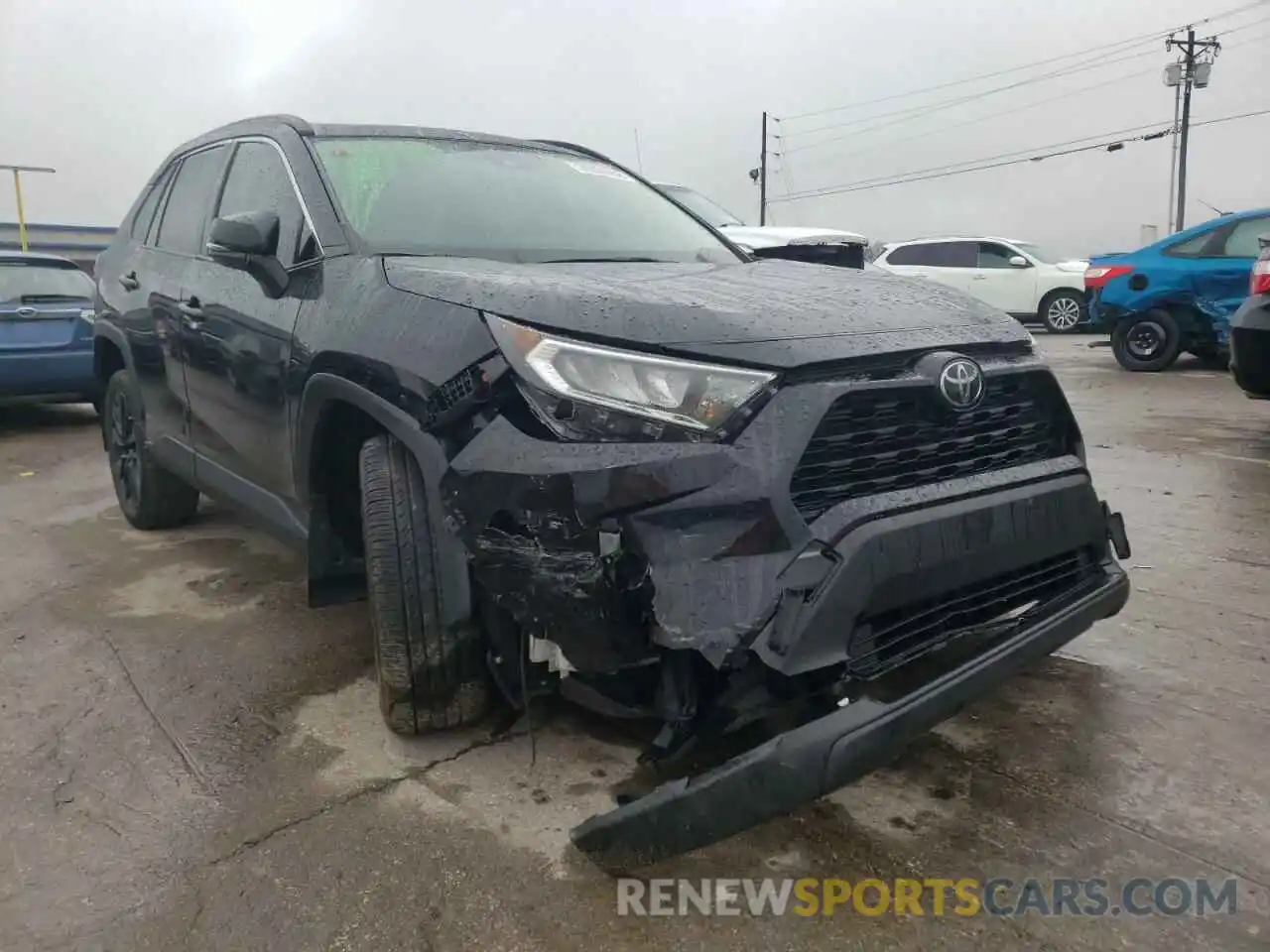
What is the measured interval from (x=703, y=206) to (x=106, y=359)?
6000mm

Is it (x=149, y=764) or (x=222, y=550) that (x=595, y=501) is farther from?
(x=222, y=550)

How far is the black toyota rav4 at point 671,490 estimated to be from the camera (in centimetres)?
191

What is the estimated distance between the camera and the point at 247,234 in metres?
2.87

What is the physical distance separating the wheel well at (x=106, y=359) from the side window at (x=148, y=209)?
53cm

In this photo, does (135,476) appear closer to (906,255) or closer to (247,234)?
(247,234)

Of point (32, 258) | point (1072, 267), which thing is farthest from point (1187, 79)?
point (32, 258)

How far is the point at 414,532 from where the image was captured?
7.77 ft

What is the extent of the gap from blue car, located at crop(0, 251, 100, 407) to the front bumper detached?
22.9ft

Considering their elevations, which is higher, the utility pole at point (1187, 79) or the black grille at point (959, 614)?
the utility pole at point (1187, 79)

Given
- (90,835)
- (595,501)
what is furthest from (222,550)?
(595,501)

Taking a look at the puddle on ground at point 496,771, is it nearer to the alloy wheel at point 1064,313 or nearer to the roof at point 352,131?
the roof at point 352,131

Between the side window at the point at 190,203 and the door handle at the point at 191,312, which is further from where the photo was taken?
the side window at the point at 190,203

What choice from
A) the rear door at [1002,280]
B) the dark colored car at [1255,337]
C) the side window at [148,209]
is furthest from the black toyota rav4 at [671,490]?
the rear door at [1002,280]

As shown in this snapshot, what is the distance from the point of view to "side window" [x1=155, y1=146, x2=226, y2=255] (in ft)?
12.9
